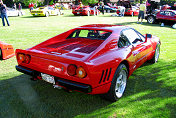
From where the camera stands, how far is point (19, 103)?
2.79 m

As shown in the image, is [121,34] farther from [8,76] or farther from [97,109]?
[8,76]

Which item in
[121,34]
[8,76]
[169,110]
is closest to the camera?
[169,110]

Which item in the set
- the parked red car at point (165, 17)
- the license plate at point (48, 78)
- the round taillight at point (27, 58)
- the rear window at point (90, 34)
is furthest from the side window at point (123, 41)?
the parked red car at point (165, 17)

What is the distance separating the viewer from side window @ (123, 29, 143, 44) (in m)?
3.53

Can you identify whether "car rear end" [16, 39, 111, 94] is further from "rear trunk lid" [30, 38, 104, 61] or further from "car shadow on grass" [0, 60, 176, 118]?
"car shadow on grass" [0, 60, 176, 118]

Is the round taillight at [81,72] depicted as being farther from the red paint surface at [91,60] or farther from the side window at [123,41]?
the side window at [123,41]

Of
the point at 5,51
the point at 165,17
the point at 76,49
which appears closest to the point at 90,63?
the point at 76,49

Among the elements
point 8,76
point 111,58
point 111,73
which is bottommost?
point 8,76

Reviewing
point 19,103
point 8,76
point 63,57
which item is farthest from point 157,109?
point 8,76

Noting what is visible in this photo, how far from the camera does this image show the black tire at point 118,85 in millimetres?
2676

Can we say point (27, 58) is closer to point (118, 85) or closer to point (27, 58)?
point (27, 58)

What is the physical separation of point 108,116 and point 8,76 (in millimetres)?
2638

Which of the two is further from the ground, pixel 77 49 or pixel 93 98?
pixel 77 49

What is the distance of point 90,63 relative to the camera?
7.70ft
